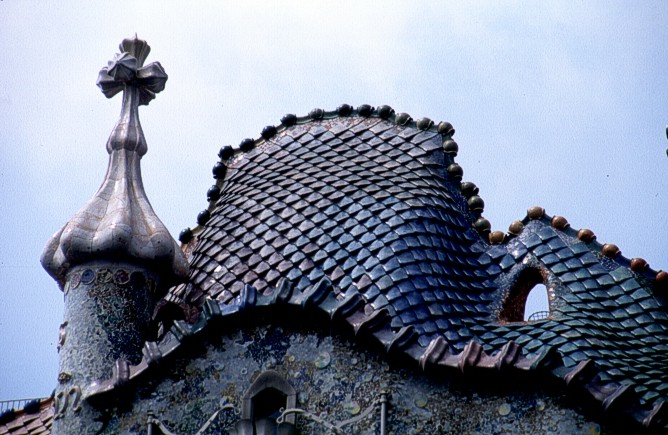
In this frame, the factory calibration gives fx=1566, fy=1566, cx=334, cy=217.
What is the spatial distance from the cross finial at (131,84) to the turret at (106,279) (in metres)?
0.46

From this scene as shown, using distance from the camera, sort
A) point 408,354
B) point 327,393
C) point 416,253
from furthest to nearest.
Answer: point 416,253
point 327,393
point 408,354

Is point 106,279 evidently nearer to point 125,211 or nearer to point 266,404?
point 125,211

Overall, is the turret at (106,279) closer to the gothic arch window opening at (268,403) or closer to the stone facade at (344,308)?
the stone facade at (344,308)

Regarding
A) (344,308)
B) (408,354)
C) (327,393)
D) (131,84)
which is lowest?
(327,393)

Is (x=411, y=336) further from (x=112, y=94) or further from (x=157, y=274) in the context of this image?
(x=112, y=94)

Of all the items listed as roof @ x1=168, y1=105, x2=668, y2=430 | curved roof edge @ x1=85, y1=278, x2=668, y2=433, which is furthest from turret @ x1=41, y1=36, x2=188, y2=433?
roof @ x1=168, y1=105, x2=668, y2=430

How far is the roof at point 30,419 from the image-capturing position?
1389cm

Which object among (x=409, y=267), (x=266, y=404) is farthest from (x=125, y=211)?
(x=409, y=267)

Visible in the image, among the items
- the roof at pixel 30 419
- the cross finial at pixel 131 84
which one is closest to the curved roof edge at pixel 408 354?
the roof at pixel 30 419

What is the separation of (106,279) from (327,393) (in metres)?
2.23

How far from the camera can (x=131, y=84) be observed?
A: 46.8 feet

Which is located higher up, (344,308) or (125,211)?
(125,211)

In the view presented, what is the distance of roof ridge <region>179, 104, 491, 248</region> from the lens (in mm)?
14047

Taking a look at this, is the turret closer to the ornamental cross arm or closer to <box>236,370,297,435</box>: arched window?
the ornamental cross arm
